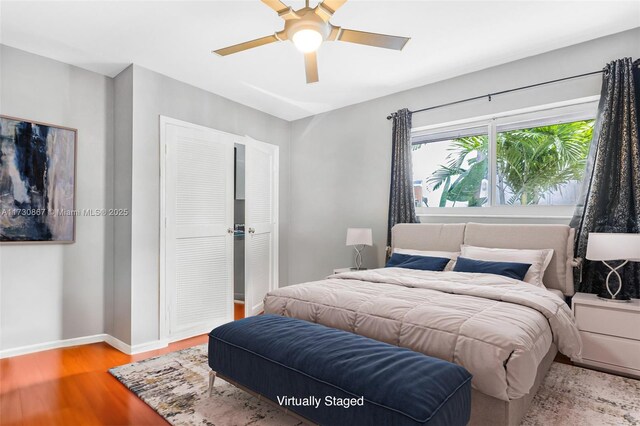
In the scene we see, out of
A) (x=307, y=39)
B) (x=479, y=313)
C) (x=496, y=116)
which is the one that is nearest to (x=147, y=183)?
(x=307, y=39)

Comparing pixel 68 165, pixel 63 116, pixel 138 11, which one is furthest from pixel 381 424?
pixel 63 116

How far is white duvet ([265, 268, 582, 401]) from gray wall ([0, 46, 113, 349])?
197 centimetres

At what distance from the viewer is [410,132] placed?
3.96 m

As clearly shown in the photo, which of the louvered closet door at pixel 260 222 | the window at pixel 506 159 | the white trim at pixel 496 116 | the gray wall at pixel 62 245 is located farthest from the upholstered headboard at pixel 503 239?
the gray wall at pixel 62 245

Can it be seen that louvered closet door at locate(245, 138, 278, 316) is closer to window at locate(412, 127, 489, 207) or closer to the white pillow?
the white pillow

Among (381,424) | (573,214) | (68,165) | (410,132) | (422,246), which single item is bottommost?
(381,424)

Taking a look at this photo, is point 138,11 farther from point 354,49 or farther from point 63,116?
point 354,49

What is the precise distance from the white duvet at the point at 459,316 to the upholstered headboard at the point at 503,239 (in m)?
0.58

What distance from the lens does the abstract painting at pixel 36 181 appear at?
3.02 metres

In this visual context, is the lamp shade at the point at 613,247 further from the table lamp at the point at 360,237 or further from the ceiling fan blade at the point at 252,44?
the ceiling fan blade at the point at 252,44

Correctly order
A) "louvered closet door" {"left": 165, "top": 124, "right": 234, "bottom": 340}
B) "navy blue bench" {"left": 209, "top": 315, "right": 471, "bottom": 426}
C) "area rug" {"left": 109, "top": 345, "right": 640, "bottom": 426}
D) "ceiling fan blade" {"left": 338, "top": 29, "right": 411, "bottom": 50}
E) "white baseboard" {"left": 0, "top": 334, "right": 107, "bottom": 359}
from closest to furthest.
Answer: "navy blue bench" {"left": 209, "top": 315, "right": 471, "bottom": 426} → "area rug" {"left": 109, "top": 345, "right": 640, "bottom": 426} → "ceiling fan blade" {"left": 338, "top": 29, "right": 411, "bottom": 50} → "white baseboard" {"left": 0, "top": 334, "right": 107, "bottom": 359} → "louvered closet door" {"left": 165, "top": 124, "right": 234, "bottom": 340}

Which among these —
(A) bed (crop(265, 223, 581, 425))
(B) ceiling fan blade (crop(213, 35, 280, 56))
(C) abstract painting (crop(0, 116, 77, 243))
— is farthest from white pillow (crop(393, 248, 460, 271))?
(C) abstract painting (crop(0, 116, 77, 243))

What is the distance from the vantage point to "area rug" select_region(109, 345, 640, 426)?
6.63 feet

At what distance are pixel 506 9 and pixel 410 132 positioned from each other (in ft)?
5.06
